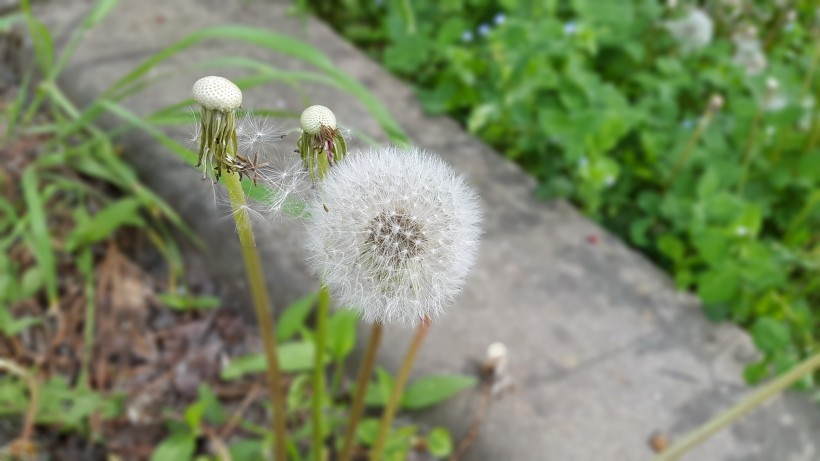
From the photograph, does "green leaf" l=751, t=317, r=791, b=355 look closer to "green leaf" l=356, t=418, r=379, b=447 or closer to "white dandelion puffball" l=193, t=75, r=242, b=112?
"green leaf" l=356, t=418, r=379, b=447

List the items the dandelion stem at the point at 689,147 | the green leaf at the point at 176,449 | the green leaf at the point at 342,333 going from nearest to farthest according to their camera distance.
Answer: the green leaf at the point at 176,449
the green leaf at the point at 342,333
the dandelion stem at the point at 689,147

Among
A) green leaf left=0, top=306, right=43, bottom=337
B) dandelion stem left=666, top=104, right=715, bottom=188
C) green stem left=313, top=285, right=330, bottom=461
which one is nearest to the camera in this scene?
green stem left=313, top=285, right=330, bottom=461

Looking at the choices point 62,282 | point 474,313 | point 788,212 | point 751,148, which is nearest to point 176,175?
point 62,282

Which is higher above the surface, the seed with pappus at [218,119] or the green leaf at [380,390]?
the seed with pappus at [218,119]

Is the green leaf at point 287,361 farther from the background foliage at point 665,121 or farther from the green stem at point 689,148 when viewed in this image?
the green stem at point 689,148

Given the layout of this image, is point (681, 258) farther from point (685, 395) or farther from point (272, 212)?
point (272, 212)

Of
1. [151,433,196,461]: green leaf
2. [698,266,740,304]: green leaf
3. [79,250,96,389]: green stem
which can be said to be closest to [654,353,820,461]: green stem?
[698,266,740,304]: green leaf

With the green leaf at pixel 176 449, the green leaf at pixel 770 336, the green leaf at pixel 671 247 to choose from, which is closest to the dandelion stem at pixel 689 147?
the green leaf at pixel 671 247
